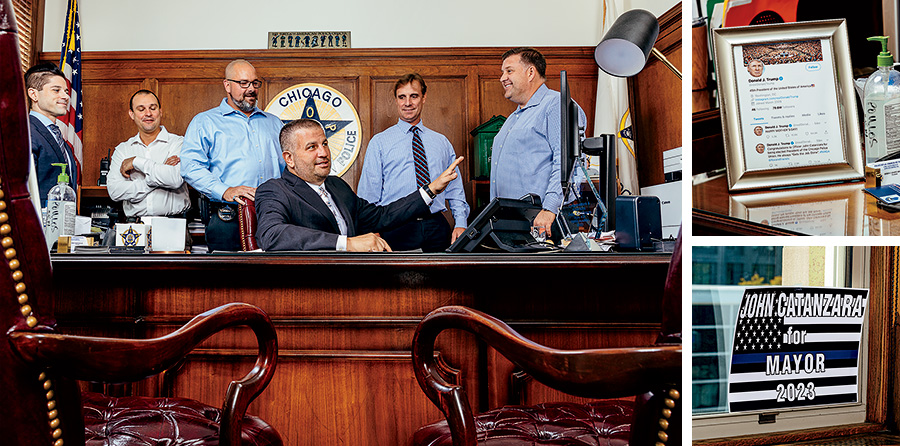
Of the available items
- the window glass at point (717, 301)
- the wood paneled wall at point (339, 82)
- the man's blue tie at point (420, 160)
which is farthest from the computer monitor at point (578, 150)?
the wood paneled wall at point (339, 82)

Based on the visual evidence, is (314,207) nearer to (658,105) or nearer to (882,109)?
(882,109)

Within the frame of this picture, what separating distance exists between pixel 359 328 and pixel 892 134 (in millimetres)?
1114

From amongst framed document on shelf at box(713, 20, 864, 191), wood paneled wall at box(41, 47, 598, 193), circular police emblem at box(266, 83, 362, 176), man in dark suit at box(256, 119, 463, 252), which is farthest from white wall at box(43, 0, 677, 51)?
framed document on shelf at box(713, 20, 864, 191)

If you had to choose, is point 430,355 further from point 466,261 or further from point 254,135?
point 254,135

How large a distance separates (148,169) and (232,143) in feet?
1.99

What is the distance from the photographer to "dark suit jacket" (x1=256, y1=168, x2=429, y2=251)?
219cm

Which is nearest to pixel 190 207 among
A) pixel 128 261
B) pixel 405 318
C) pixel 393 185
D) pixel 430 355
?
pixel 393 185

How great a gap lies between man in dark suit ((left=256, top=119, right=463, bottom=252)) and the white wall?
214 centimetres

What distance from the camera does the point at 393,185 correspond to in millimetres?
4059

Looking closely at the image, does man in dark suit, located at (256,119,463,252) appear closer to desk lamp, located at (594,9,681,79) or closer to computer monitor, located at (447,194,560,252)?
computer monitor, located at (447,194,560,252)

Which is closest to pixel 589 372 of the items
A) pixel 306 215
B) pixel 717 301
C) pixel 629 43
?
pixel 717 301

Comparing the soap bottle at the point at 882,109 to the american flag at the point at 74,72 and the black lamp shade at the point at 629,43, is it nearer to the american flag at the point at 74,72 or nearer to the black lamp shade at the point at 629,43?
the black lamp shade at the point at 629,43

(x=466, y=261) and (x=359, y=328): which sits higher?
(x=466, y=261)

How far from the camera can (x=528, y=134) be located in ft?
10.6
